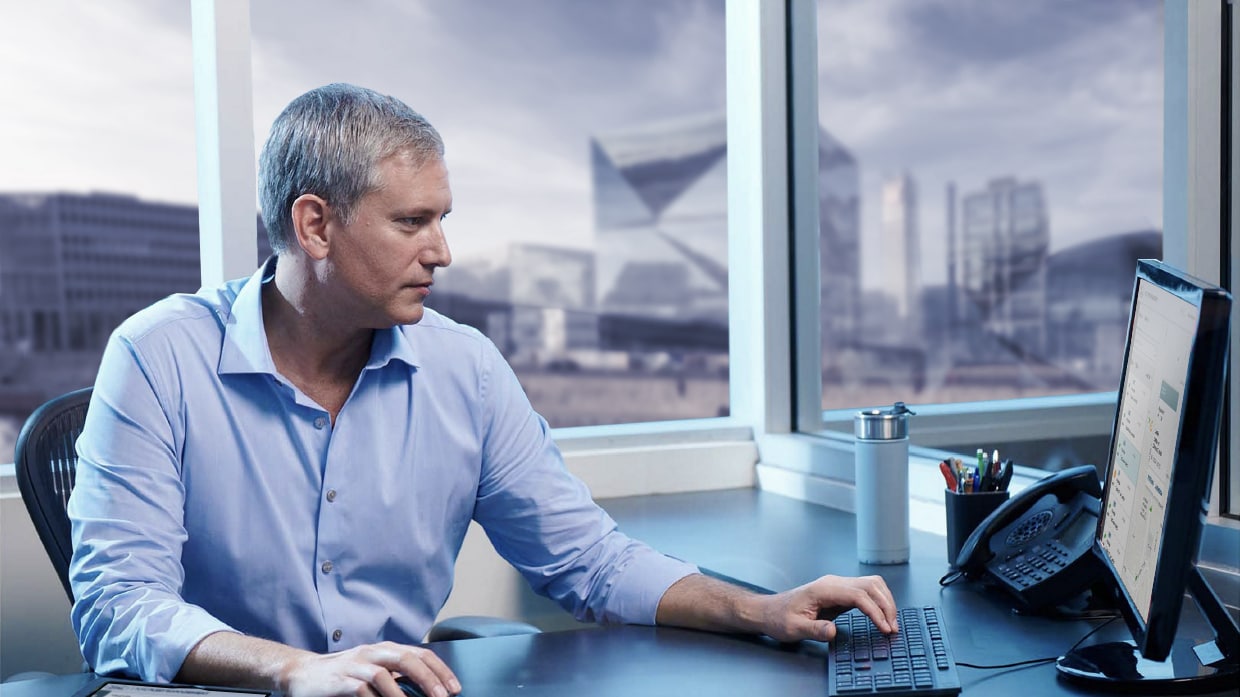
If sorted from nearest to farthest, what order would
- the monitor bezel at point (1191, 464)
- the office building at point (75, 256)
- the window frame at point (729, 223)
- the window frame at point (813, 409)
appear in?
the monitor bezel at point (1191, 464), the window frame at point (729, 223), the window frame at point (813, 409), the office building at point (75, 256)

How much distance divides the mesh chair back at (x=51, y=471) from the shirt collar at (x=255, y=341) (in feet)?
1.09

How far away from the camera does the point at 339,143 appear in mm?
1525

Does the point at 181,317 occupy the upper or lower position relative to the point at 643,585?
upper

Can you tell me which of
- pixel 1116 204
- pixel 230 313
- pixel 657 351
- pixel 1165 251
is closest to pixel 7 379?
pixel 657 351

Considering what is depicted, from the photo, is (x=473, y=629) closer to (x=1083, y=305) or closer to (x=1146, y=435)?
(x=1146, y=435)

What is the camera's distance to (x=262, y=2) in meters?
2.36

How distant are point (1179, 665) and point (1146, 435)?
0.25m

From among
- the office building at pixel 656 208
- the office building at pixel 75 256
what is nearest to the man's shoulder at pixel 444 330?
the office building at pixel 75 256

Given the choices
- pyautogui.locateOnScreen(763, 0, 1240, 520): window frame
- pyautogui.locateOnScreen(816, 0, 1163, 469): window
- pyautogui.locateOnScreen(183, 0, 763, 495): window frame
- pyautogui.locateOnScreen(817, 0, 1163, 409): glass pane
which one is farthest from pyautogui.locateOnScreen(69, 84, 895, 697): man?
pyautogui.locateOnScreen(817, 0, 1163, 409): glass pane

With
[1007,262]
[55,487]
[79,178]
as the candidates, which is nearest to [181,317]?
[55,487]

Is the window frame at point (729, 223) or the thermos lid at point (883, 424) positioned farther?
the window frame at point (729, 223)

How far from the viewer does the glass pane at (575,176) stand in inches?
323

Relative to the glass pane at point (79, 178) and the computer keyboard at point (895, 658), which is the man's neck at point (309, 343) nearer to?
the computer keyboard at point (895, 658)

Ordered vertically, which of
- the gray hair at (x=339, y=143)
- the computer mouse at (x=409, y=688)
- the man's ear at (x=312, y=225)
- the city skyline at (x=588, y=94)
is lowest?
the computer mouse at (x=409, y=688)
